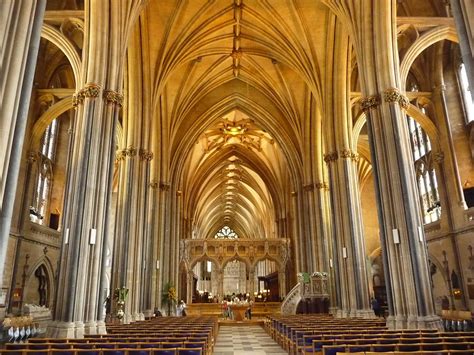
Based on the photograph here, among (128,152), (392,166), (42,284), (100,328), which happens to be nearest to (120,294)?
(100,328)

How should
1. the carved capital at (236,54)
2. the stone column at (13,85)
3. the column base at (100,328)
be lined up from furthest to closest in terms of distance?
1. the carved capital at (236,54)
2. the column base at (100,328)
3. the stone column at (13,85)

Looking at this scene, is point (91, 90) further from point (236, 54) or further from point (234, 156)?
point (234, 156)

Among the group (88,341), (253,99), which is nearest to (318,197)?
(253,99)

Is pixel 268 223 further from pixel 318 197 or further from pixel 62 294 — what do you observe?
pixel 62 294

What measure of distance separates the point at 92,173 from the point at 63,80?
1372cm

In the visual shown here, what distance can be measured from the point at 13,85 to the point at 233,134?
30.1m

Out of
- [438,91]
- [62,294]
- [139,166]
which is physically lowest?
[62,294]

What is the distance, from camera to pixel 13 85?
6.49m

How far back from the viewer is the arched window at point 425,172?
21.2m

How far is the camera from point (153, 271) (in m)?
23.1

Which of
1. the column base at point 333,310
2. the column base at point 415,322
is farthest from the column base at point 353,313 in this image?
the column base at point 415,322

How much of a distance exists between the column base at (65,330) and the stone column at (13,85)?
16.0 feet

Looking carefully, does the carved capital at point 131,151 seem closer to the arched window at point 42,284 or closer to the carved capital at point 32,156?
the carved capital at point 32,156

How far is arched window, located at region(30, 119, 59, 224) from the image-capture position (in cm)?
2140
